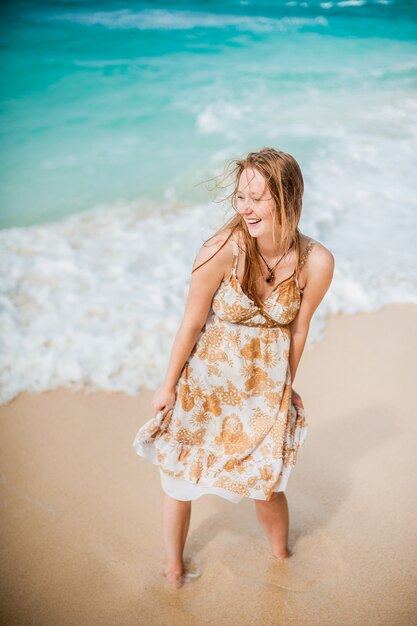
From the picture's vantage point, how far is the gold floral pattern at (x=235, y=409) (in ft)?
7.06

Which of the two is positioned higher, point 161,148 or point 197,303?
point 197,303

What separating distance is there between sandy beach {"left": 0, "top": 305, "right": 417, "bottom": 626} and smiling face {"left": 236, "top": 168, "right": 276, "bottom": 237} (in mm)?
1621

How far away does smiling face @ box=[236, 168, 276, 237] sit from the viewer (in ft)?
6.58

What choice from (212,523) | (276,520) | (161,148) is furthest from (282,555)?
(161,148)

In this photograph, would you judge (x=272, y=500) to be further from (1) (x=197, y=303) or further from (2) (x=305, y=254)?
(2) (x=305, y=254)

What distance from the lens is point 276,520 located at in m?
2.52

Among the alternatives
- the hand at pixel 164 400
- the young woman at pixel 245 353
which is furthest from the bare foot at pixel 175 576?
the hand at pixel 164 400

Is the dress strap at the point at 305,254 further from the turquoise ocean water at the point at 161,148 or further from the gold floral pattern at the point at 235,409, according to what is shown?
the turquoise ocean water at the point at 161,148

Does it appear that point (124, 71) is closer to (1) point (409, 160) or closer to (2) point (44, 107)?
(2) point (44, 107)

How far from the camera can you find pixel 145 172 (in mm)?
8594

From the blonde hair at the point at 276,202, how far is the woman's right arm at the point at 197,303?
25 millimetres

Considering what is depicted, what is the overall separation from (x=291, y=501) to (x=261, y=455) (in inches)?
37.0

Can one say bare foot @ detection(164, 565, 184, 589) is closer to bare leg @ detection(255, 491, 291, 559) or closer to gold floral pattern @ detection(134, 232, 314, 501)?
bare leg @ detection(255, 491, 291, 559)

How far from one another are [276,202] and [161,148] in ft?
25.8
